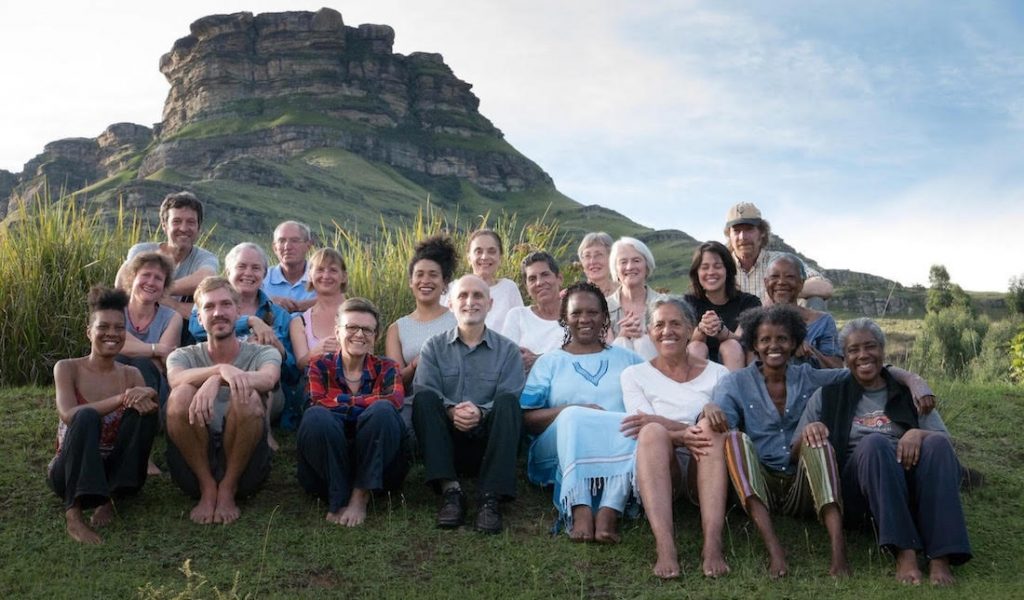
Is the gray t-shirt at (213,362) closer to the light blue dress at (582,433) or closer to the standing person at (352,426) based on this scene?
the standing person at (352,426)

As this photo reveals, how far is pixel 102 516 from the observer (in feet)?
15.2

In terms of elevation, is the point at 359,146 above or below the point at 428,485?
above

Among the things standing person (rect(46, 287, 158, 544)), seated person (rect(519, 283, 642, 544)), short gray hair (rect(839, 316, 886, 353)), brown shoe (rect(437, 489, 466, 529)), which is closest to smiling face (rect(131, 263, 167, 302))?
standing person (rect(46, 287, 158, 544))

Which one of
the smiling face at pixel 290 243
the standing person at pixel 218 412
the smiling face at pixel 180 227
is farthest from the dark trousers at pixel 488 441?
the smiling face at pixel 180 227

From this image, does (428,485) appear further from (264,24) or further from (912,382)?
(264,24)

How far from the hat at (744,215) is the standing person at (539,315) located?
136 centimetres

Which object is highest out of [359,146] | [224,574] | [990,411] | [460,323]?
[359,146]

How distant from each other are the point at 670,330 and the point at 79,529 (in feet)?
10.5

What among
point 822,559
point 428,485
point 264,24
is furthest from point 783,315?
point 264,24

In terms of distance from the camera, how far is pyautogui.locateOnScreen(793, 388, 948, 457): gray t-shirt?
4.43 meters

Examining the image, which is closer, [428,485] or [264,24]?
[428,485]

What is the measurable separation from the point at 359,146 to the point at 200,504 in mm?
99757

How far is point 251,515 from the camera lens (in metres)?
4.85

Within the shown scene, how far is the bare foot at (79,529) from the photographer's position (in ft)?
14.4
